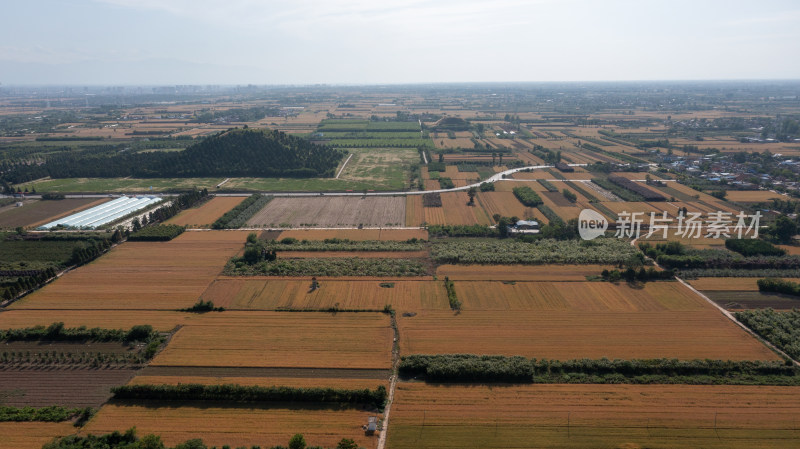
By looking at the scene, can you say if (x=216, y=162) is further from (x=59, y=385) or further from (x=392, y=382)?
(x=392, y=382)

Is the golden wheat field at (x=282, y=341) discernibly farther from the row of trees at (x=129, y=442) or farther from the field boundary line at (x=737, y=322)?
the field boundary line at (x=737, y=322)

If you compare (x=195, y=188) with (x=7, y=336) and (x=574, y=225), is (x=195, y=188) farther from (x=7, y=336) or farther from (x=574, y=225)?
(x=574, y=225)

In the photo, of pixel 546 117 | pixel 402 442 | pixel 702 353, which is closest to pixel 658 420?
pixel 702 353

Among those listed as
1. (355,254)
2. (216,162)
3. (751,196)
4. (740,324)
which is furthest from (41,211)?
(751,196)

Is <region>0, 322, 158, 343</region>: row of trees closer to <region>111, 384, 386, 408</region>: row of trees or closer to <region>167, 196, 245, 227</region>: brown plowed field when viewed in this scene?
<region>111, 384, 386, 408</region>: row of trees

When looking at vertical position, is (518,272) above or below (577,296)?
above

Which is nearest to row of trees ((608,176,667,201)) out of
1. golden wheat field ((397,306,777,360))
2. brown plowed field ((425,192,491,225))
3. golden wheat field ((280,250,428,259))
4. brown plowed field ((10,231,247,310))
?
brown plowed field ((425,192,491,225))

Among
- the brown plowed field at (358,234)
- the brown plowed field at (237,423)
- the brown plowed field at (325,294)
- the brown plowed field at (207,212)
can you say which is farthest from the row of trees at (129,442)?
the brown plowed field at (207,212)
